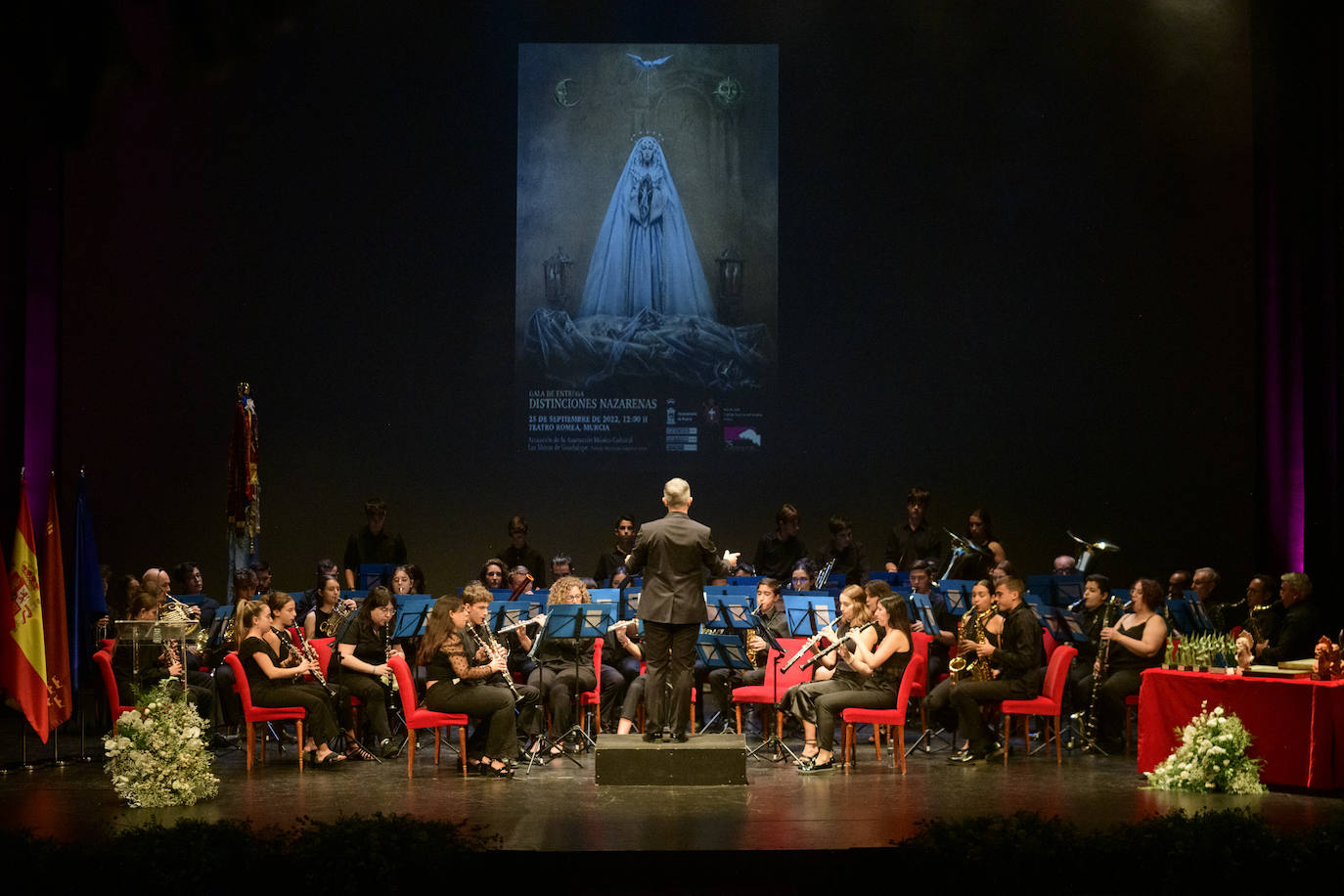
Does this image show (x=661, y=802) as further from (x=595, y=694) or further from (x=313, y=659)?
(x=313, y=659)

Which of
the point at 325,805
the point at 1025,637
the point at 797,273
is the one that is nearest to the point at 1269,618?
the point at 1025,637

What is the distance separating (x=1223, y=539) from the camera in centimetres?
1209

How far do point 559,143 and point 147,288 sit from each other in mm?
3974

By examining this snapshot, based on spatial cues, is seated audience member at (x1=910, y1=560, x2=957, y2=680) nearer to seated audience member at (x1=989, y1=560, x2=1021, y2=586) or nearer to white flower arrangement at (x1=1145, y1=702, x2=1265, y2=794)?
seated audience member at (x1=989, y1=560, x2=1021, y2=586)

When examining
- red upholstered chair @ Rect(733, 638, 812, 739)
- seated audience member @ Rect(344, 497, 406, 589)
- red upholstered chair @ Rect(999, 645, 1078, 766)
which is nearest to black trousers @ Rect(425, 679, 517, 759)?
red upholstered chair @ Rect(733, 638, 812, 739)

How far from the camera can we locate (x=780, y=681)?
8.09 m

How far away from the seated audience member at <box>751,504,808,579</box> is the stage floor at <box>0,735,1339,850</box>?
3017 mm

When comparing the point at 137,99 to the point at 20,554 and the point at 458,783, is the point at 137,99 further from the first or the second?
the point at 458,783

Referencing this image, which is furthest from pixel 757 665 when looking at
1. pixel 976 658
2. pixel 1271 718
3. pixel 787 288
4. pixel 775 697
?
pixel 787 288

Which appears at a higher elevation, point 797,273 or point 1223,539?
point 797,273

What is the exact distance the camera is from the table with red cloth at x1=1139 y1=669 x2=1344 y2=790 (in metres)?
6.64

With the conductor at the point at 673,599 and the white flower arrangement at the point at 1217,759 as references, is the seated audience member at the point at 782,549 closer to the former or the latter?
the conductor at the point at 673,599

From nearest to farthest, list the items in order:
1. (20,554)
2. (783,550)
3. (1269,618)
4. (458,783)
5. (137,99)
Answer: (458,783), (20,554), (1269,618), (783,550), (137,99)

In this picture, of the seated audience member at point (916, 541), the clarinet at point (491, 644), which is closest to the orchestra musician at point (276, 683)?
the clarinet at point (491, 644)
